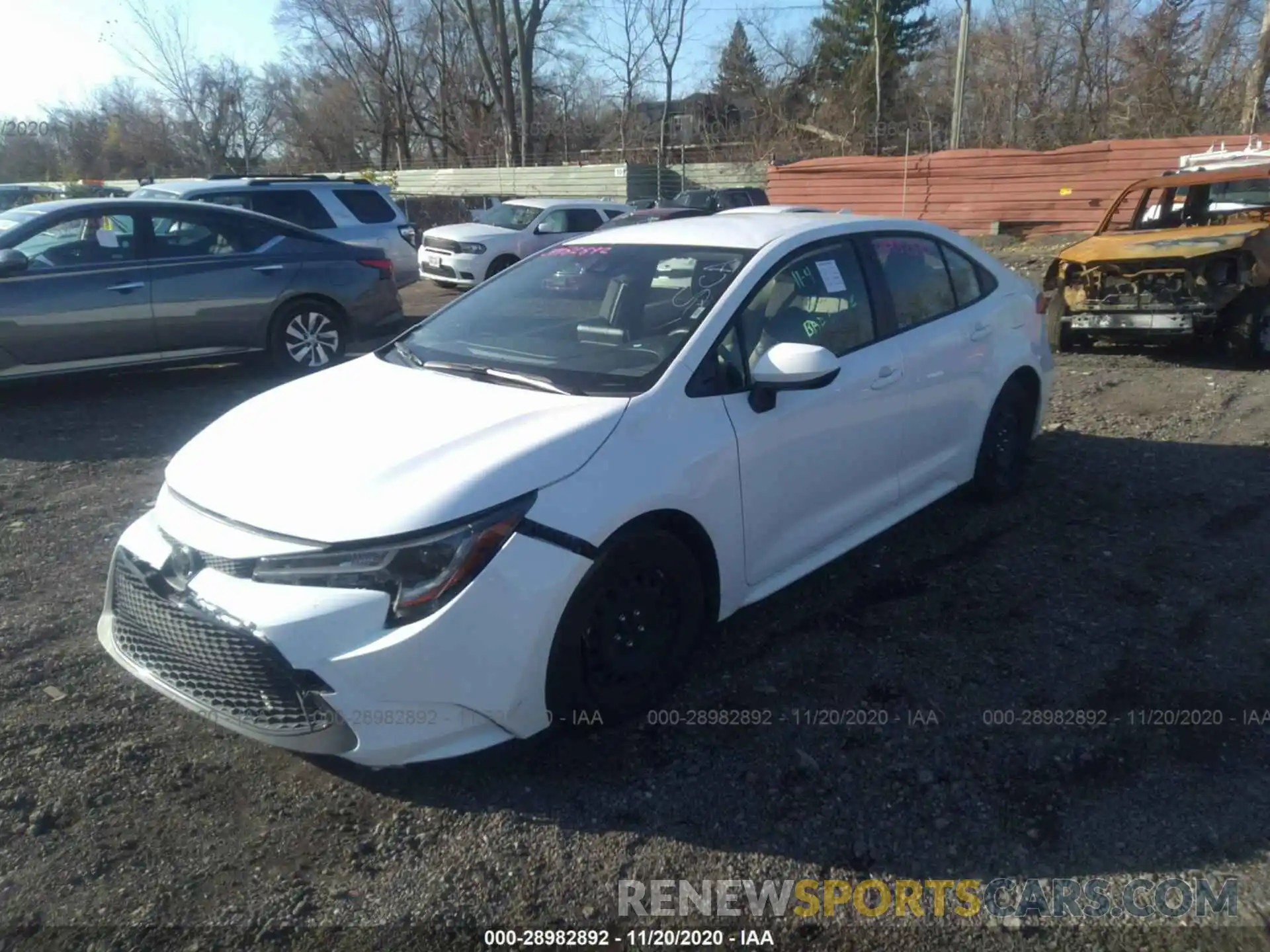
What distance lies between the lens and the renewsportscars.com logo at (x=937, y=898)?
2.65 metres

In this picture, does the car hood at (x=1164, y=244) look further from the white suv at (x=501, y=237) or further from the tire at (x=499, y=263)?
the tire at (x=499, y=263)

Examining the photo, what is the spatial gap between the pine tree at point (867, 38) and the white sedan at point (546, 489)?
48.0 m

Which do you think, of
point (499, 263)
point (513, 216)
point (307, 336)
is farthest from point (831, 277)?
point (513, 216)

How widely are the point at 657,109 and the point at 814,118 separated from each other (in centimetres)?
1895

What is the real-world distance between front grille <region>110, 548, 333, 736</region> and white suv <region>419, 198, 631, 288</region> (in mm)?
13632

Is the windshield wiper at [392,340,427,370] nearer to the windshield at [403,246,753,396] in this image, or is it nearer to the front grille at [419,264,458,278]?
the windshield at [403,246,753,396]

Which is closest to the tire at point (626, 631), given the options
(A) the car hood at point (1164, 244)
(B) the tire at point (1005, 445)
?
(B) the tire at point (1005, 445)

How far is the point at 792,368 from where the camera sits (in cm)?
351

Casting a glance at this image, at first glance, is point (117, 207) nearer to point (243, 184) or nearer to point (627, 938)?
point (243, 184)

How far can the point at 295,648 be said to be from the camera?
9.11ft

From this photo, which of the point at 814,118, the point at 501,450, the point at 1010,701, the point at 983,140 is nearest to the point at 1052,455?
the point at 1010,701

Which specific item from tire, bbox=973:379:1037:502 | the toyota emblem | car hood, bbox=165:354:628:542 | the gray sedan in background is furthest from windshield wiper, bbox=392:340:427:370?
the gray sedan in background

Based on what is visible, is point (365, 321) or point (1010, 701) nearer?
point (1010, 701)

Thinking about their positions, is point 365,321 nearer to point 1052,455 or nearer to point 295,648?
point 1052,455
